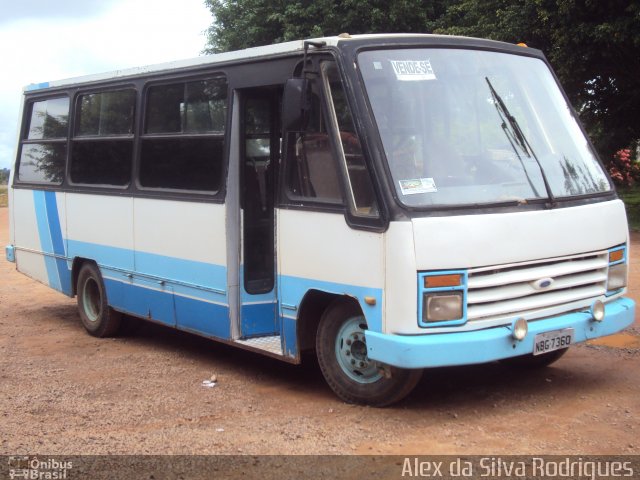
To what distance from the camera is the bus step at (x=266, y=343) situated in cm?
670

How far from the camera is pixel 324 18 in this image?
2811 cm

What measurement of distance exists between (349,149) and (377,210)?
0.53 meters

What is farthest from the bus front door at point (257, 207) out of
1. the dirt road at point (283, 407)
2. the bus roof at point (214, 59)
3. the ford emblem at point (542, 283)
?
the ford emblem at point (542, 283)

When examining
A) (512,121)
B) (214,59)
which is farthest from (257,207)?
(512,121)

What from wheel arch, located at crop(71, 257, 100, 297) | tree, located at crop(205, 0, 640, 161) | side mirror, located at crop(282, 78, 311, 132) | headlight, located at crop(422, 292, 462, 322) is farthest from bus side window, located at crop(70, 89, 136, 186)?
tree, located at crop(205, 0, 640, 161)

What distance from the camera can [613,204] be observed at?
648 cm

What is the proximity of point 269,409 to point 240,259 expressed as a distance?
1427mm

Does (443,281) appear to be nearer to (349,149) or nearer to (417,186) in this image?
(417,186)

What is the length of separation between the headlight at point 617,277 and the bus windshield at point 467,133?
0.59 metres

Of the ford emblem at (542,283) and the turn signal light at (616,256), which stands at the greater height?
the turn signal light at (616,256)

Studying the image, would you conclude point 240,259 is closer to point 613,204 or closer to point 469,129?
point 469,129

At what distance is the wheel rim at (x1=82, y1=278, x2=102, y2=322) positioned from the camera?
9461 millimetres

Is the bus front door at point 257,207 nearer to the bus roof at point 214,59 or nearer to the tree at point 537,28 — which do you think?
the bus roof at point 214,59

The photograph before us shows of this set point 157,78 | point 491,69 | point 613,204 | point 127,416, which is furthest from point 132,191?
point 613,204
